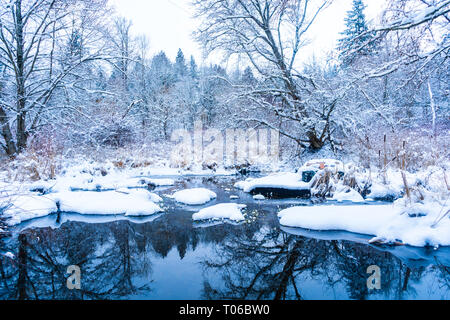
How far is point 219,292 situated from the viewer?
243cm

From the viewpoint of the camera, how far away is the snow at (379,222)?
3.22m

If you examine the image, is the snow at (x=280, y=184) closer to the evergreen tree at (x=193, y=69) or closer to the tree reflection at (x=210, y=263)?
the tree reflection at (x=210, y=263)

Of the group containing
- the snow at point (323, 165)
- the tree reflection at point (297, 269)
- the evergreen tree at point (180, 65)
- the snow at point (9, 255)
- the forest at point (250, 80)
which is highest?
the evergreen tree at point (180, 65)

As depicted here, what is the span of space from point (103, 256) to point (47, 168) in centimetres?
626

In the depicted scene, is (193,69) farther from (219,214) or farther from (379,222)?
(379,222)

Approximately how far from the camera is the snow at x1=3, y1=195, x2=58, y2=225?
425 centimetres

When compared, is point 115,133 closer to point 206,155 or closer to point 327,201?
point 206,155

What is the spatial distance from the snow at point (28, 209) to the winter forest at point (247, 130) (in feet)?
0.10

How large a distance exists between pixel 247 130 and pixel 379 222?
9.20 m

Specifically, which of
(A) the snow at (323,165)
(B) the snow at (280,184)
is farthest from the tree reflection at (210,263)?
(A) the snow at (323,165)

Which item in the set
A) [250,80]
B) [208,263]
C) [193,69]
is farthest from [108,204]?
[193,69]

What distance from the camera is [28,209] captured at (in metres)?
4.80

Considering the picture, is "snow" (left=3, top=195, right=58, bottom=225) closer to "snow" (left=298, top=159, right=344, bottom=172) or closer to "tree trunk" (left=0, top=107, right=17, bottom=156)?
"tree trunk" (left=0, top=107, right=17, bottom=156)

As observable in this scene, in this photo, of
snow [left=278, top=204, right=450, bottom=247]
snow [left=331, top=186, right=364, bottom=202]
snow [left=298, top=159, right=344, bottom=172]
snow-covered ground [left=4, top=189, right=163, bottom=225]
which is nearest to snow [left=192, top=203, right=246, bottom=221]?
snow [left=278, top=204, right=450, bottom=247]
